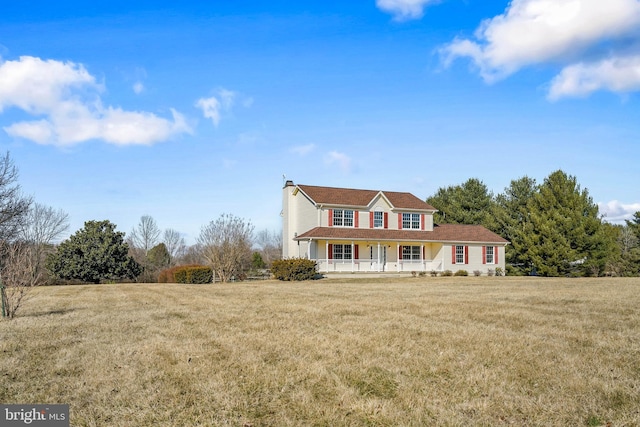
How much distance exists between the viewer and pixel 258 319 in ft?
36.9

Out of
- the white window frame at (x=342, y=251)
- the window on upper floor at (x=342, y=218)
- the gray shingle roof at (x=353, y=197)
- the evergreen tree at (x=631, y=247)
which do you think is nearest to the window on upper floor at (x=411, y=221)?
the gray shingle roof at (x=353, y=197)

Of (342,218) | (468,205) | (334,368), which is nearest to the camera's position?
(334,368)

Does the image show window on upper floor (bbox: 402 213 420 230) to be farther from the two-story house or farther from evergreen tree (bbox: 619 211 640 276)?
evergreen tree (bbox: 619 211 640 276)

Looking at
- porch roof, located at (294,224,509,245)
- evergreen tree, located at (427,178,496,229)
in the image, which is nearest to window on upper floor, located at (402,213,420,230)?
porch roof, located at (294,224,509,245)

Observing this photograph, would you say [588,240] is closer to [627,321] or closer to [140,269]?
[627,321]

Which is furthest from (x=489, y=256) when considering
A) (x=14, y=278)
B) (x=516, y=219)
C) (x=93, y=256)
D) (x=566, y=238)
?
(x=14, y=278)

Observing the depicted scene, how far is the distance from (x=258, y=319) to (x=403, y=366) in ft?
16.9

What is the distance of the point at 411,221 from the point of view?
40875 millimetres

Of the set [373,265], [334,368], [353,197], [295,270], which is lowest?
[334,368]

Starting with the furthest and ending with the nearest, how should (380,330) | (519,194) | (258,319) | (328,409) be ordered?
(519,194) < (258,319) < (380,330) < (328,409)

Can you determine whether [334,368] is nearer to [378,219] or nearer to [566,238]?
[378,219]

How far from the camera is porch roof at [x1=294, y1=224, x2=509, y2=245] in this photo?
3594cm

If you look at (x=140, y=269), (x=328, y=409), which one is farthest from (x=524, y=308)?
(x=140, y=269)

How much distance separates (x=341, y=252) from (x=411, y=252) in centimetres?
650
